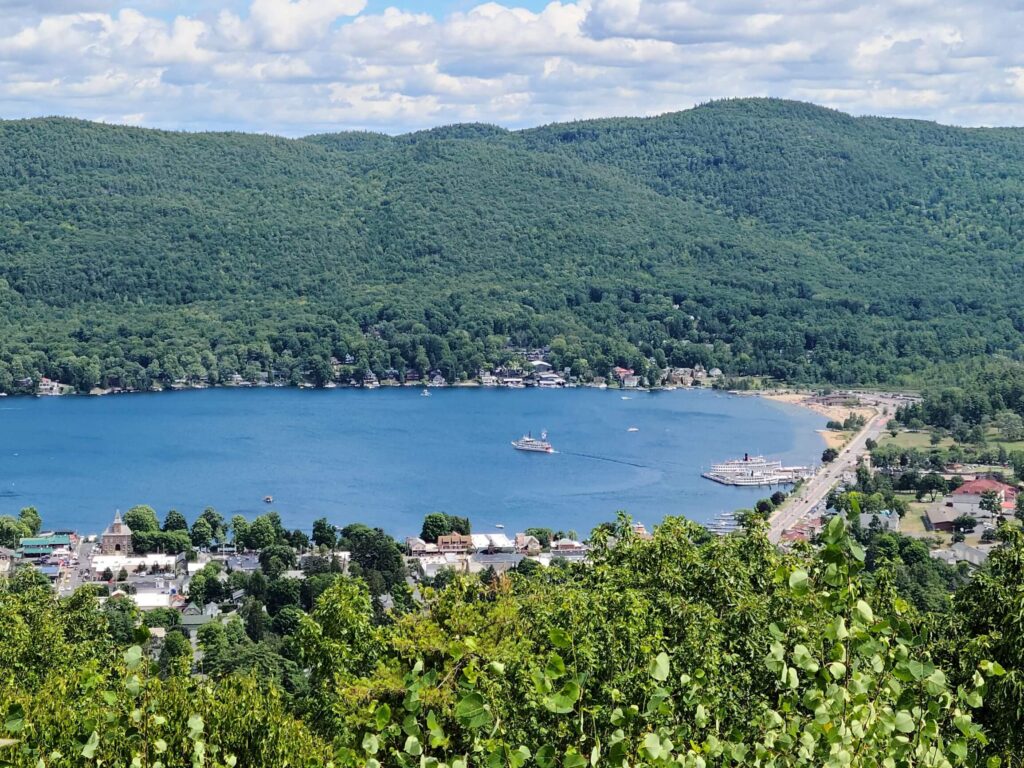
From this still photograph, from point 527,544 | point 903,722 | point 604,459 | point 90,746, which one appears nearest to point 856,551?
point 903,722

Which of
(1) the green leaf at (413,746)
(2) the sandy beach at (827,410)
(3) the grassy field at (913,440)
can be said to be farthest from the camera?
(2) the sandy beach at (827,410)

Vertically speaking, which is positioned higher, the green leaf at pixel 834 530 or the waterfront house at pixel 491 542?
the green leaf at pixel 834 530

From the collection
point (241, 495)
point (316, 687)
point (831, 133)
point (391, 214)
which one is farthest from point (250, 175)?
point (316, 687)

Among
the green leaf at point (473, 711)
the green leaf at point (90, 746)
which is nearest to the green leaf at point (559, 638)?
the green leaf at point (473, 711)

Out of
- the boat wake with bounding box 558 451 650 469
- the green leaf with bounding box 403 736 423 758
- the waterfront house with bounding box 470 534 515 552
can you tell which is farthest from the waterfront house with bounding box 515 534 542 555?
→ the green leaf with bounding box 403 736 423 758

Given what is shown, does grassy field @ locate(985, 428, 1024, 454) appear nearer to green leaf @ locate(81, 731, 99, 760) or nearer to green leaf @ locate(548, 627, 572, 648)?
green leaf @ locate(81, 731, 99, 760)

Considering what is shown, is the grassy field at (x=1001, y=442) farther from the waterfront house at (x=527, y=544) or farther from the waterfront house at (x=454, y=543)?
the waterfront house at (x=454, y=543)

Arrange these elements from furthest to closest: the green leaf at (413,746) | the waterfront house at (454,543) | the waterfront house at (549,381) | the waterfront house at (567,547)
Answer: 1. the waterfront house at (549,381)
2. the waterfront house at (454,543)
3. the waterfront house at (567,547)
4. the green leaf at (413,746)

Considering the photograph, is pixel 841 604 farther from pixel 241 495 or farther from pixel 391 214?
pixel 391 214
